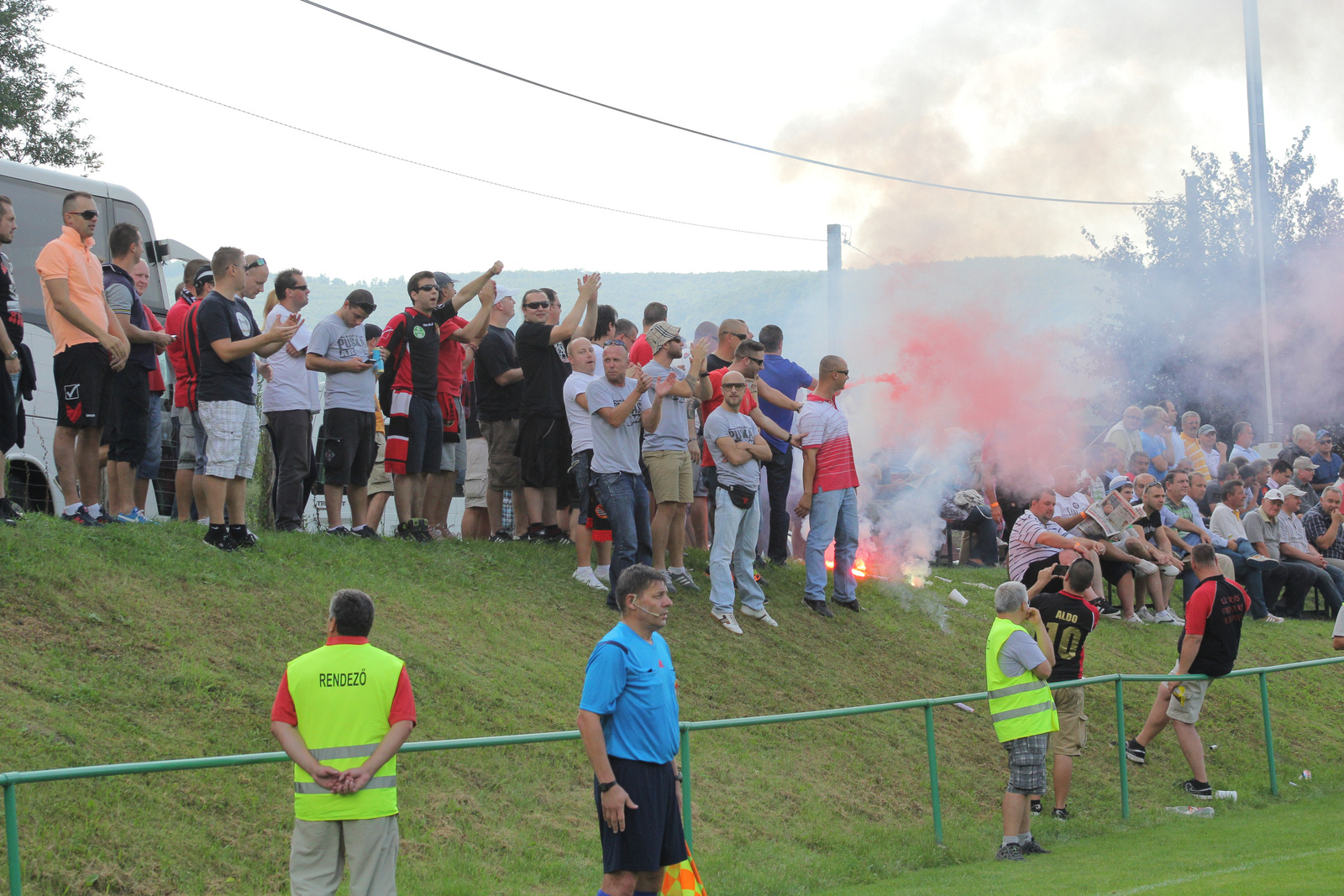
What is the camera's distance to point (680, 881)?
6.33m

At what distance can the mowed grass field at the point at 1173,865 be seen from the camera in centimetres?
823

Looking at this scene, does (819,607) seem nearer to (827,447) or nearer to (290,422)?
(827,447)

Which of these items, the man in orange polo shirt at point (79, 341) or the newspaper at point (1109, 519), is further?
the newspaper at point (1109, 519)

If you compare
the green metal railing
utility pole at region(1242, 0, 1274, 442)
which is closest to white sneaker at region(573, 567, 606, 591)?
the green metal railing

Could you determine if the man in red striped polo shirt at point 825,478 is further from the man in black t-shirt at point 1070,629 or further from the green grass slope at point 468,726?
the man in black t-shirt at point 1070,629

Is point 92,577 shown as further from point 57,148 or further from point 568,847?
point 57,148

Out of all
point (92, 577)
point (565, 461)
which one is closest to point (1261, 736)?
point (565, 461)

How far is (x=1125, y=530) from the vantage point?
1628cm

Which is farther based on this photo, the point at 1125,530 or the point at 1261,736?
the point at 1125,530

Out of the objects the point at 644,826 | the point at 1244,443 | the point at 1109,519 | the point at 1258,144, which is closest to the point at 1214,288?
the point at 1258,144

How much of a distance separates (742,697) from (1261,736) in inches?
255


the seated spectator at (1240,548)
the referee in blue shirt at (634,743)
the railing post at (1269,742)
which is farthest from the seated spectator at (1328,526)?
the referee in blue shirt at (634,743)

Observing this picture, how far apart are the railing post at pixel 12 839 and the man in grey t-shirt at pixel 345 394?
20.5ft

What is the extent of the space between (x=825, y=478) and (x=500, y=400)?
3545 millimetres
